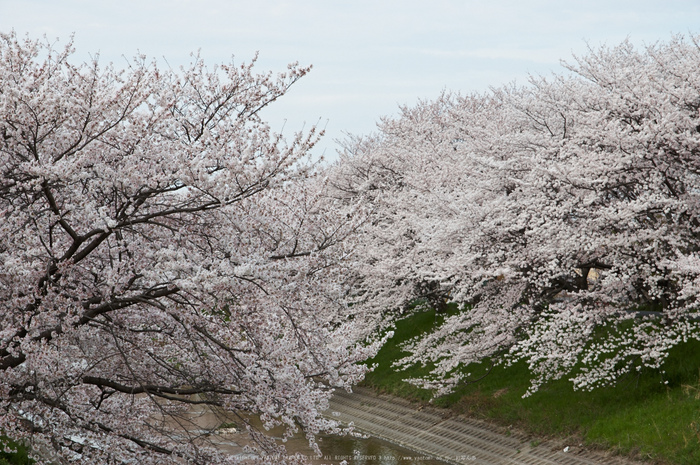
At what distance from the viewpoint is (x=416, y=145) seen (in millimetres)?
26406

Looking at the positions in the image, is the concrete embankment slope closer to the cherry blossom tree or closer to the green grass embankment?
the cherry blossom tree

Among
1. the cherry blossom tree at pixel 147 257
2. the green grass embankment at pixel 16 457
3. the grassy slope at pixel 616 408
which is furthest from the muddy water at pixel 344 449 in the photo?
the cherry blossom tree at pixel 147 257

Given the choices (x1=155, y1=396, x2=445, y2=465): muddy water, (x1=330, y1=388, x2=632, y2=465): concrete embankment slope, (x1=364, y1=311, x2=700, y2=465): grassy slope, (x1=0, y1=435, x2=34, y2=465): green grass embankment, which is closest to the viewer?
(x1=0, y1=435, x2=34, y2=465): green grass embankment

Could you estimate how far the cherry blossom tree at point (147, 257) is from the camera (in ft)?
21.6

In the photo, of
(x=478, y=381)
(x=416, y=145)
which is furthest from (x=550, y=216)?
(x=416, y=145)

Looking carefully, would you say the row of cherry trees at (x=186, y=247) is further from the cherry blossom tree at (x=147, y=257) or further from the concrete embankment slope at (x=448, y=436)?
the concrete embankment slope at (x=448, y=436)

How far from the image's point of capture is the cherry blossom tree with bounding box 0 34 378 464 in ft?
21.6

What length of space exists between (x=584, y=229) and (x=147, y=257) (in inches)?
342

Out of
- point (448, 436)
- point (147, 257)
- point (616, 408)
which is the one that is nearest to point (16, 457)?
point (147, 257)

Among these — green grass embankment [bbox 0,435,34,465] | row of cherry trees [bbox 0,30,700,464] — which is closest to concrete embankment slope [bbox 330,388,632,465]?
row of cherry trees [bbox 0,30,700,464]

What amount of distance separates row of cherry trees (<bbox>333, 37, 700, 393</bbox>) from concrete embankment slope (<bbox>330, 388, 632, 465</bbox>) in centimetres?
132

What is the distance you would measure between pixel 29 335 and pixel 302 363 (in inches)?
136

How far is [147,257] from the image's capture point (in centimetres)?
717

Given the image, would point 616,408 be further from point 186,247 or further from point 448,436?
point 186,247
